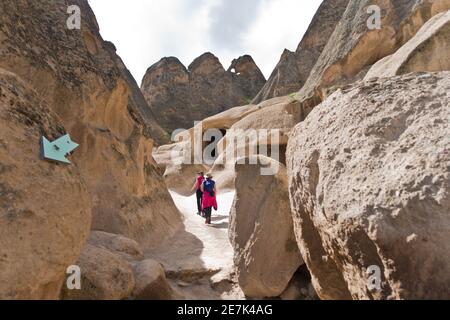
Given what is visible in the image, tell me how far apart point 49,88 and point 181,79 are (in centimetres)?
2330

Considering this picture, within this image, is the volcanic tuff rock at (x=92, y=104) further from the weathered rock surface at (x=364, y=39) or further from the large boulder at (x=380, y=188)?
the weathered rock surface at (x=364, y=39)

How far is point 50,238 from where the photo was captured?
7.80 ft

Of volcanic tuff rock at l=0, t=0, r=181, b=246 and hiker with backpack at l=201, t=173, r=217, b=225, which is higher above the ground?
volcanic tuff rock at l=0, t=0, r=181, b=246

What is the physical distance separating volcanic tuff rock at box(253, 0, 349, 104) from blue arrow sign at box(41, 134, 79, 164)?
1744 cm

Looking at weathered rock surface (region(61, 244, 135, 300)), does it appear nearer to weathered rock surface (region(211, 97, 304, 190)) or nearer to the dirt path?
the dirt path

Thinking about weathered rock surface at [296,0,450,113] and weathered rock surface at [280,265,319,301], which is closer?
weathered rock surface at [280,265,319,301]

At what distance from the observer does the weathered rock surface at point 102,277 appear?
11.0 ft

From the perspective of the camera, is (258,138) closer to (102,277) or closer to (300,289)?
(300,289)

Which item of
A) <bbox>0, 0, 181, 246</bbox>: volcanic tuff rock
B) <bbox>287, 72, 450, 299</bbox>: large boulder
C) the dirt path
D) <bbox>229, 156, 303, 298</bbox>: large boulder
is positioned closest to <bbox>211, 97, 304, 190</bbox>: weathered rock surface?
the dirt path

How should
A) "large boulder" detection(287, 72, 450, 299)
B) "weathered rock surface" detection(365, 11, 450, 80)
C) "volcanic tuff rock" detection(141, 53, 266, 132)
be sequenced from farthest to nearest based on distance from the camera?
"volcanic tuff rock" detection(141, 53, 266, 132)
"weathered rock surface" detection(365, 11, 450, 80)
"large boulder" detection(287, 72, 450, 299)

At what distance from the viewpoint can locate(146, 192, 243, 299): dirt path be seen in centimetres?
504

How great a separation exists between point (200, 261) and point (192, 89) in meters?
23.4

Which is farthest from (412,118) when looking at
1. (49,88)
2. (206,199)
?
(206,199)
